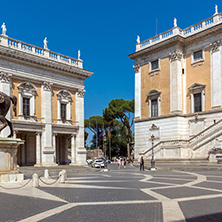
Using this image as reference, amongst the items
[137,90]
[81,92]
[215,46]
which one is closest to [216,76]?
[215,46]

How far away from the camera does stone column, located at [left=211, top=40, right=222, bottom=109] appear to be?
34031 mm

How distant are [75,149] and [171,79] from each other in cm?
1526

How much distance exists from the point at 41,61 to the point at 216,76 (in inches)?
803

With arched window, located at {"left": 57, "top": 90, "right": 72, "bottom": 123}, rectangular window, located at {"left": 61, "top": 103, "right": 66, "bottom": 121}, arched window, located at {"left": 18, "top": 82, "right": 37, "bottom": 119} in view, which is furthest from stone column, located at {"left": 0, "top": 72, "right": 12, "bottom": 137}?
rectangular window, located at {"left": 61, "top": 103, "right": 66, "bottom": 121}

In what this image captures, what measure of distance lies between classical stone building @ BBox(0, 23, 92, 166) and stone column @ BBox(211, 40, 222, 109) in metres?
16.3

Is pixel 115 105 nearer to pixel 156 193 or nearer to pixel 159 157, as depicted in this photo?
pixel 159 157

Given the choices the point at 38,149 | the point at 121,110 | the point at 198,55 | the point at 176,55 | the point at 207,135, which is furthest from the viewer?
the point at 121,110

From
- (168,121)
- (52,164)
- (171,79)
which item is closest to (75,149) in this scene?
(52,164)

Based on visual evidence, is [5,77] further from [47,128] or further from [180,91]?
[180,91]

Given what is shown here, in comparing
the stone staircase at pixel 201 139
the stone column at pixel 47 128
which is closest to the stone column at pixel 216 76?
the stone staircase at pixel 201 139

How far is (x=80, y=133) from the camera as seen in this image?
39906 mm

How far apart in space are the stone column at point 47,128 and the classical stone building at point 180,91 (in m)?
11.5

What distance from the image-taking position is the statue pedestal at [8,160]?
46.4 ft

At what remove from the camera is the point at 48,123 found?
3619 centimetres
